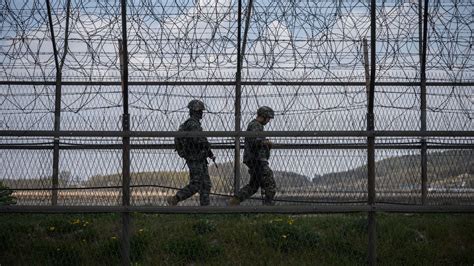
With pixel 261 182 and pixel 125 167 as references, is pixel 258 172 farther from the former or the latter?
pixel 125 167

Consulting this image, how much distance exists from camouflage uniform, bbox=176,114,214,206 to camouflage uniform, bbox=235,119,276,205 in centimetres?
42

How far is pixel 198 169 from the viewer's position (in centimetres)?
781

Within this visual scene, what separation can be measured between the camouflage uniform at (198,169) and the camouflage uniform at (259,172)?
423 mm

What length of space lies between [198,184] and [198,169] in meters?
0.17

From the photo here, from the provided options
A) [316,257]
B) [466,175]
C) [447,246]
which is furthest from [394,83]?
[316,257]

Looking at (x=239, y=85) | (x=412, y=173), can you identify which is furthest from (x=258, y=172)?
(x=239, y=85)

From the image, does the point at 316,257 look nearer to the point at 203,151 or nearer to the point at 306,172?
the point at 306,172

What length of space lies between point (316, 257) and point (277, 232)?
0.54 meters

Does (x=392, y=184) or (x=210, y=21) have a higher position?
(x=210, y=21)

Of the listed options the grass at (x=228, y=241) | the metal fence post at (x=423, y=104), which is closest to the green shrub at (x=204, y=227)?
the grass at (x=228, y=241)

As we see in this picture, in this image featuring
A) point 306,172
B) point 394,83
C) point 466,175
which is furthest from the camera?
point 394,83

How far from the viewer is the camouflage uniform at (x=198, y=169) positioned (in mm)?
7402

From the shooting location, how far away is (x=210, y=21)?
28.3 ft

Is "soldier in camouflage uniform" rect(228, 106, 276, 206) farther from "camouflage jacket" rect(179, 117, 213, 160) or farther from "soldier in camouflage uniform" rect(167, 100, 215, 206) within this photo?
"camouflage jacket" rect(179, 117, 213, 160)
